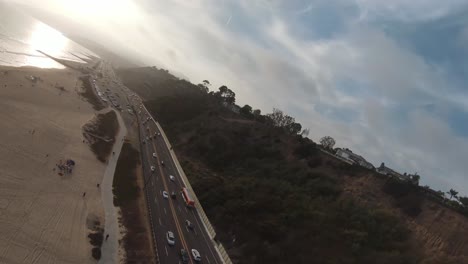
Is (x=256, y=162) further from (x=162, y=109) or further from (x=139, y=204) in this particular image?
(x=162, y=109)

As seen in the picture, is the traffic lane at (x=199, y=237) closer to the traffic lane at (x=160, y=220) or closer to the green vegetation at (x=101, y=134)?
the traffic lane at (x=160, y=220)

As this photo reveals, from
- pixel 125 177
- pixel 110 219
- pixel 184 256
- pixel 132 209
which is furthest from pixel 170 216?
pixel 125 177

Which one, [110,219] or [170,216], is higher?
[170,216]

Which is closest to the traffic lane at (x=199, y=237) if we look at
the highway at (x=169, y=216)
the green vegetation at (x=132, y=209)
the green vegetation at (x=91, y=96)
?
the highway at (x=169, y=216)

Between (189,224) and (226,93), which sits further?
(226,93)

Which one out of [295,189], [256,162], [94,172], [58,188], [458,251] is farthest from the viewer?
[256,162]

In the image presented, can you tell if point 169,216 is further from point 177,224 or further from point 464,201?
point 464,201

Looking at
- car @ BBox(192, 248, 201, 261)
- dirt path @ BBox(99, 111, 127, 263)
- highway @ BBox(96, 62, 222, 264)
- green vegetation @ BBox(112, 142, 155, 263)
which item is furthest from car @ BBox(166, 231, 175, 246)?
dirt path @ BBox(99, 111, 127, 263)

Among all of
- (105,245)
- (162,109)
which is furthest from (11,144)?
Result: (162,109)
